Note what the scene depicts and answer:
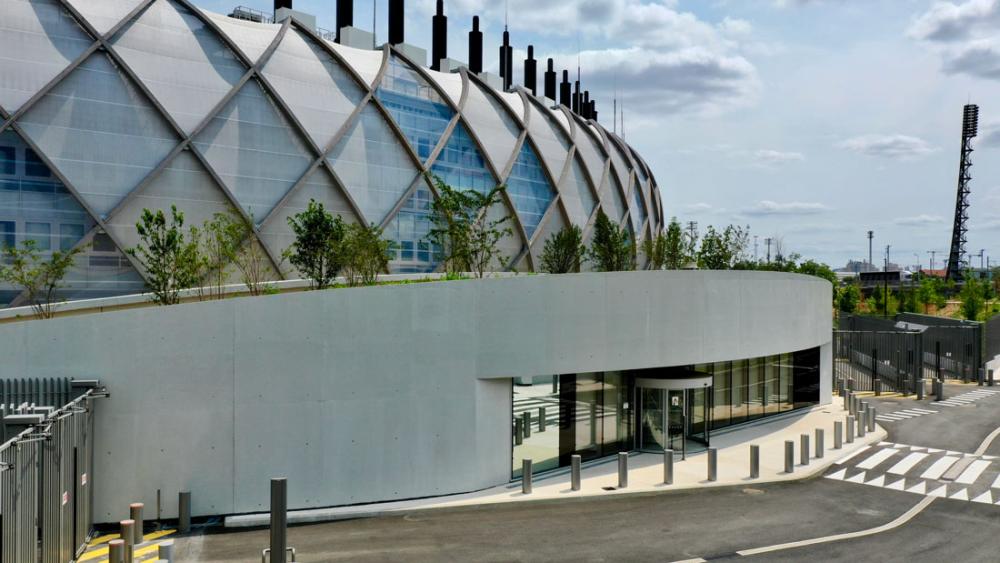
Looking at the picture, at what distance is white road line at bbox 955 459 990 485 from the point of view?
1658 centimetres

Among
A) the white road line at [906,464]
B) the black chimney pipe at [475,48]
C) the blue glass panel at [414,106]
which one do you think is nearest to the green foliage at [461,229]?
the blue glass panel at [414,106]

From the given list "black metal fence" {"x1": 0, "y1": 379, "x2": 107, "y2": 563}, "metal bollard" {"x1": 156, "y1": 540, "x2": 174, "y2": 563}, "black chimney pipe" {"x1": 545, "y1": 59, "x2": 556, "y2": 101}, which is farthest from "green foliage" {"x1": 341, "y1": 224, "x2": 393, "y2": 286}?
"black chimney pipe" {"x1": 545, "y1": 59, "x2": 556, "y2": 101}

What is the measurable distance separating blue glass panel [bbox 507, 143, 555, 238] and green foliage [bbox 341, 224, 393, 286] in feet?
38.9

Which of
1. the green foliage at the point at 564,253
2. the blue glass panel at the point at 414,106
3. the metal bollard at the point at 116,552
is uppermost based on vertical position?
the blue glass panel at the point at 414,106

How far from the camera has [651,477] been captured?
1641cm

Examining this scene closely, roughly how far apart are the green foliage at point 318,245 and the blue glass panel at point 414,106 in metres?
8.22

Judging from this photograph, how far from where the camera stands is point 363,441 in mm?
14703

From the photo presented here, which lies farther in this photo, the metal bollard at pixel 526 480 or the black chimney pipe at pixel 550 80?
the black chimney pipe at pixel 550 80

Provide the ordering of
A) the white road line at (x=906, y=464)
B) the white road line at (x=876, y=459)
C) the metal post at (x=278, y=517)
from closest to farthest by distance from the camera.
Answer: the metal post at (x=278, y=517) → the white road line at (x=906, y=464) → the white road line at (x=876, y=459)

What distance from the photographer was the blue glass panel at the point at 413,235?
31.7 meters

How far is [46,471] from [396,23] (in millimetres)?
33722

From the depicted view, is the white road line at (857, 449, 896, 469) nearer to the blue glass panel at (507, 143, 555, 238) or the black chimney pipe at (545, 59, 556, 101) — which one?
the blue glass panel at (507, 143, 555, 238)

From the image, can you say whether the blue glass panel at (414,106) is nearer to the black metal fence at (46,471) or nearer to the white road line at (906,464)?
the black metal fence at (46,471)

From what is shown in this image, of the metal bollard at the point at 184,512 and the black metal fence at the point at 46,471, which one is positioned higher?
the black metal fence at the point at 46,471
